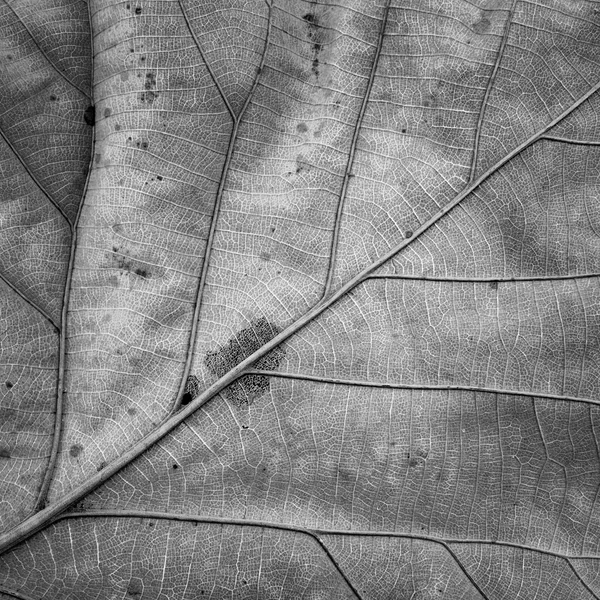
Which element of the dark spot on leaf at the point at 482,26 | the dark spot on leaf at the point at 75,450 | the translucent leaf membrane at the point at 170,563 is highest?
the dark spot on leaf at the point at 482,26

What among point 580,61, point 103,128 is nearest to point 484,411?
point 580,61

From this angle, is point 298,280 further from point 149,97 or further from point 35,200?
point 35,200

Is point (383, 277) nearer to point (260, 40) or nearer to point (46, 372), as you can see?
point (260, 40)

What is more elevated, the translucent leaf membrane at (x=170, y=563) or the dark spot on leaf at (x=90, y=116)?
the dark spot on leaf at (x=90, y=116)

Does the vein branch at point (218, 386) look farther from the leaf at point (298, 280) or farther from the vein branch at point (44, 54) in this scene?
the vein branch at point (44, 54)

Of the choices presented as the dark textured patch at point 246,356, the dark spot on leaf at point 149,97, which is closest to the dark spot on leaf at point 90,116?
the dark spot on leaf at point 149,97

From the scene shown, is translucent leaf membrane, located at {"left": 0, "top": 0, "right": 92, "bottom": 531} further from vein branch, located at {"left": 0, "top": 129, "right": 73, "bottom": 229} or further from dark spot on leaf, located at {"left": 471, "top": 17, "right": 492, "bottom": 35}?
dark spot on leaf, located at {"left": 471, "top": 17, "right": 492, "bottom": 35}

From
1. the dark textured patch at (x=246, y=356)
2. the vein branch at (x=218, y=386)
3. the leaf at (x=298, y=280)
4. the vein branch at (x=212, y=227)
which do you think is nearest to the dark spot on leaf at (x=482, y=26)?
the leaf at (x=298, y=280)

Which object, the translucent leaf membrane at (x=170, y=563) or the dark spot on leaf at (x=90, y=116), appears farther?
the dark spot on leaf at (x=90, y=116)
